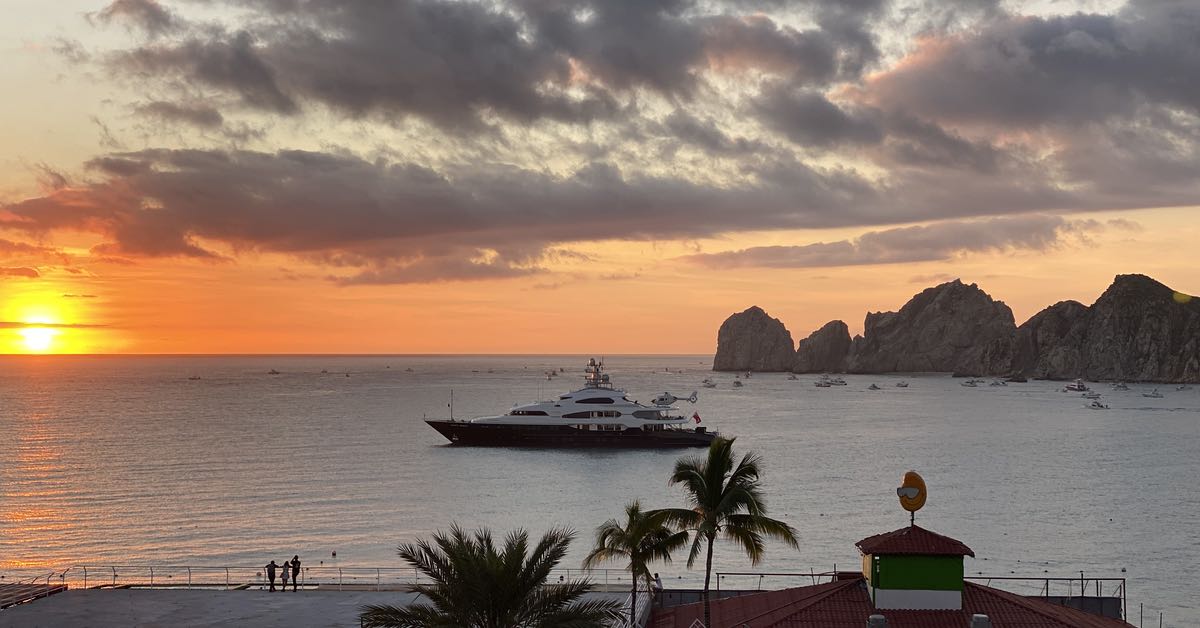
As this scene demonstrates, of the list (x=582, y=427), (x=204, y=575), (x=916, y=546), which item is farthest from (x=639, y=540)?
(x=582, y=427)

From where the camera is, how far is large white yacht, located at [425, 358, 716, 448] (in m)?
128

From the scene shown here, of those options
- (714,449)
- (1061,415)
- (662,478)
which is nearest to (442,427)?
(662,478)

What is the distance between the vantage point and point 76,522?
78.6 m

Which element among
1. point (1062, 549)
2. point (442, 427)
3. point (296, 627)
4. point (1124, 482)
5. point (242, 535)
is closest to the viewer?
point (296, 627)

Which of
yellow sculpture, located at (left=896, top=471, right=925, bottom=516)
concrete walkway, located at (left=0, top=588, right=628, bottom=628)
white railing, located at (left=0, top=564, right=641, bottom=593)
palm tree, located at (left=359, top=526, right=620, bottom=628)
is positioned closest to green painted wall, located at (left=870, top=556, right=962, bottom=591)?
yellow sculpture, located at (left=896, top=471, right=925, bottom=516)

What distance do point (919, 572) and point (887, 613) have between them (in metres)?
1.19

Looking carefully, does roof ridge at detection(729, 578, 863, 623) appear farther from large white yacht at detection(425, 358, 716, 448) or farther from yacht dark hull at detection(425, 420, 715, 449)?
large white yacht at detection(425, 358, 716, 448)

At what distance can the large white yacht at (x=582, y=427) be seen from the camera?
12781 centimetres

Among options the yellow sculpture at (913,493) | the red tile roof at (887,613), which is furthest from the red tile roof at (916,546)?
the red tile roof at (887,613)

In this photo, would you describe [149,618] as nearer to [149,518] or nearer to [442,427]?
[149,518]

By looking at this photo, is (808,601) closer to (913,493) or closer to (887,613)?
(887,613)

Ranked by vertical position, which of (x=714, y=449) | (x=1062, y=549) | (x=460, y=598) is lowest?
(x=1062, y=549)

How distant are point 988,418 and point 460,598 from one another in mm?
181389

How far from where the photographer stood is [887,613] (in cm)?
2447
